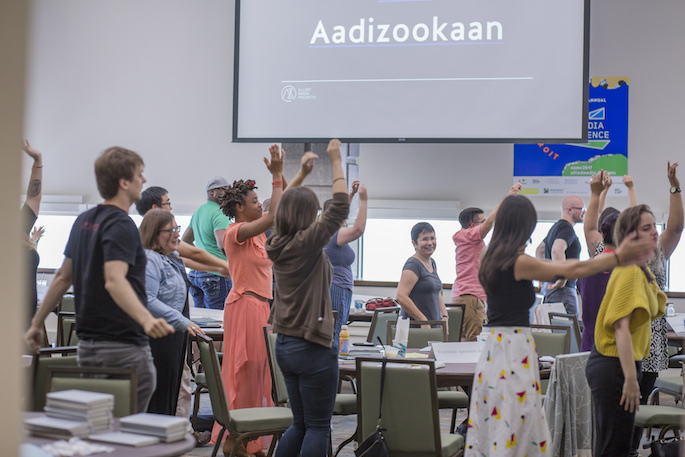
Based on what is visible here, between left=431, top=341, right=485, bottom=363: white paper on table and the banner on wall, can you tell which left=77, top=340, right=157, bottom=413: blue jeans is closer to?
left=431, top=341, right=485, bottom=363: white paper on table

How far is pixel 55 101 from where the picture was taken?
9633 mm

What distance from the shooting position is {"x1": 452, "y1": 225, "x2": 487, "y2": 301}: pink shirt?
20.3ft

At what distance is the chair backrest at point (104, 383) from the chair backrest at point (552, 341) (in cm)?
295

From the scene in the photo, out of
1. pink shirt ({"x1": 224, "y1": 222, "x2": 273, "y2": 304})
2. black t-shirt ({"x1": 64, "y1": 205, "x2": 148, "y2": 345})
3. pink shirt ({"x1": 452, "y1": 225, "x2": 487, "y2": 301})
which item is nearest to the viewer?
black t-shirt ({"x1": 64, "y1": 205, "x2": 148, "y2": 345})

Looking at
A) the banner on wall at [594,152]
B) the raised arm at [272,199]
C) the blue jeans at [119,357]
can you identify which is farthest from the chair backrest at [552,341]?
the banner on wall at [594,152]

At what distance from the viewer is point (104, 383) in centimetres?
250

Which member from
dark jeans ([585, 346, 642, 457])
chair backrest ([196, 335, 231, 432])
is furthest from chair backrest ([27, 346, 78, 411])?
dark jeans ([585, 346, 642, 457])

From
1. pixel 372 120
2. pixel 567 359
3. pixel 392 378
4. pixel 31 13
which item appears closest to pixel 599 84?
pixel 372 120

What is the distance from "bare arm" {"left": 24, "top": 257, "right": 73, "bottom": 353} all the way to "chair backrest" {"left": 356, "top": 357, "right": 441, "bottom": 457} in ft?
4.27

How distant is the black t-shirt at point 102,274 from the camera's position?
2574 millimetres

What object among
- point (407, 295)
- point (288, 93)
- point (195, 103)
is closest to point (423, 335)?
point (407, 295)

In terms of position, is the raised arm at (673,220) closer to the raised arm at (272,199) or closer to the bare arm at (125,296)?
the raised arm at (272,199)

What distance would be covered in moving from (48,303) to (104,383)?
0.40m

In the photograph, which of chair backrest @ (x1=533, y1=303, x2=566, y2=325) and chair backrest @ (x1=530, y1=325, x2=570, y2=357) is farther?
chair backrest @ (x1=533, y1=303, x2=566, y2=325)
